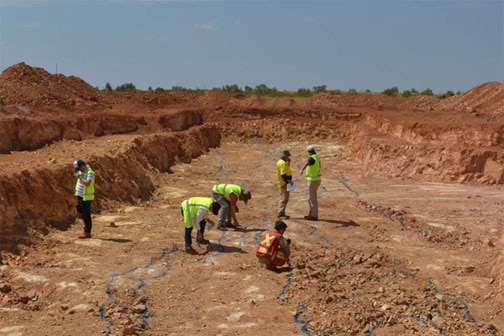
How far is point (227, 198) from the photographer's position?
1062 cm

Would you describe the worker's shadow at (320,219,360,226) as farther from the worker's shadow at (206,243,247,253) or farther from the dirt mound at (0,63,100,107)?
the dirt mound at (0,63,100,107)

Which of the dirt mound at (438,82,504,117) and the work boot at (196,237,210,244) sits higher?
the dirt mound at (438,82,504,117)

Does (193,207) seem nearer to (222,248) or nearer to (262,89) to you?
(222,248)

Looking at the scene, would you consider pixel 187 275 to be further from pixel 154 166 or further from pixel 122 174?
pixel 154 166

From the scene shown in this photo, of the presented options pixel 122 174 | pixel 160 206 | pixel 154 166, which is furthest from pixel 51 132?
pixel 160 206

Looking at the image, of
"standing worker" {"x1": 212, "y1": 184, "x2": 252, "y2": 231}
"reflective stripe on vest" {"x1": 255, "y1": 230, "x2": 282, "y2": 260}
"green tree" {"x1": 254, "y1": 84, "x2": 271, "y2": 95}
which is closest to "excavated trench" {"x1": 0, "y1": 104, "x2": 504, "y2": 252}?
"standing worker" {"x1": 212, "y1": 184, "x2": 252, "y2": 231}

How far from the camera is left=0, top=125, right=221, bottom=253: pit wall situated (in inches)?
391

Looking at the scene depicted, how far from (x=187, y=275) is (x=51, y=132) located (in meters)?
12.3

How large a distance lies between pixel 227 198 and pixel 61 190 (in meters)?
3.75

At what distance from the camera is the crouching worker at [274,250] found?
338 inches

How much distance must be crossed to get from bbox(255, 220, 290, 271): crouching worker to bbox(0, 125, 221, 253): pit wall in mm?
4096

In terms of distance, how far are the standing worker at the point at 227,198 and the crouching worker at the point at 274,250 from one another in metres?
1.85

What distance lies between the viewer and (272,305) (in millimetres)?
7449

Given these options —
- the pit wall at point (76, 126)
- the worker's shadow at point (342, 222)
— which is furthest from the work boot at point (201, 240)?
the pit wall at point (76, 126)
